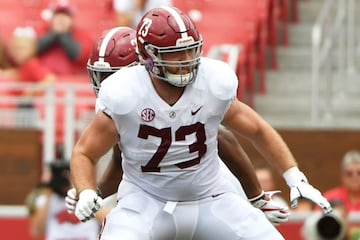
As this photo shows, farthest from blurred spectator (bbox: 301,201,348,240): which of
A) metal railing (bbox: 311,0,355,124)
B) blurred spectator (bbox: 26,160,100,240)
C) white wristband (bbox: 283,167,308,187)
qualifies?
metal railing (bbox: 311,0,355,124)

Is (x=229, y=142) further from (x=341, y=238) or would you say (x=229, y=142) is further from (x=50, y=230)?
(x=50, y=230)

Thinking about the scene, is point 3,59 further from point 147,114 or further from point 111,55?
point 147,114

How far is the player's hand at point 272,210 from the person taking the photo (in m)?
8.02

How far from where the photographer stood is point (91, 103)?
12414 millimetres

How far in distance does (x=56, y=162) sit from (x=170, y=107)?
4.22 metres

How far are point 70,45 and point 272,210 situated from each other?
5712mm

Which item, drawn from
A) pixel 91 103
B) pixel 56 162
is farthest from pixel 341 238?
pixel 91 103

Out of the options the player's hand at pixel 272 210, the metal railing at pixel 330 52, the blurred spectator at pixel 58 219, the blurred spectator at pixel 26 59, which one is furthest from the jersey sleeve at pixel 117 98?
the blurred spectator at pixel 26 59

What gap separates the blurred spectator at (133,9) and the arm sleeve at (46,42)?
0.57 m

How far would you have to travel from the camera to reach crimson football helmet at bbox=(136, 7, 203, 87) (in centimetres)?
723

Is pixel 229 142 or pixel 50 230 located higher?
pixel 229 142

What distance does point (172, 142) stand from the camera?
732cm

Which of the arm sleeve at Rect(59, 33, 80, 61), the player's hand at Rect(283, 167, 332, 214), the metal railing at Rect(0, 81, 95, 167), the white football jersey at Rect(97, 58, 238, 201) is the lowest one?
the metal railing at Rect(0, 81, 95, 167)

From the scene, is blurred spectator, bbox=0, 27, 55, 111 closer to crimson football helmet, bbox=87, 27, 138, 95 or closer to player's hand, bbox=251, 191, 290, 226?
crimson football helmet, bbox=87, 27, 138, 95
